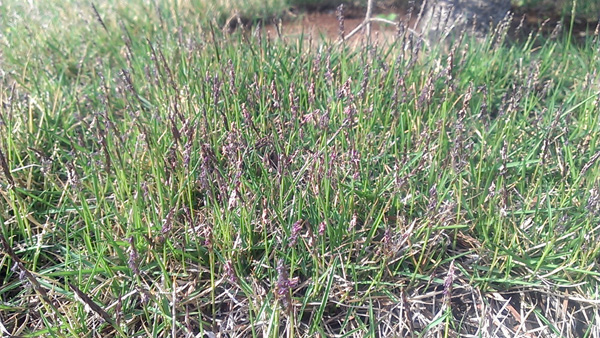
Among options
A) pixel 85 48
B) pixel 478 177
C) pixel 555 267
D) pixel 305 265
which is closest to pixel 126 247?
pixel 305 265

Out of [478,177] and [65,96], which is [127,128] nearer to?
[65,96]

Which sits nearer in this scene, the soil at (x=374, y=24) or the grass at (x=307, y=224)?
the grass at (x=307, y=224)

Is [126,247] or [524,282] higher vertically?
[126,247]

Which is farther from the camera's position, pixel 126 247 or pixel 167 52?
pixel 167 52

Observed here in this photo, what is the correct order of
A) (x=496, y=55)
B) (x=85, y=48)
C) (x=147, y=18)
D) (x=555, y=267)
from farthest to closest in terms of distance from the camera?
(x=147, y=18) < (x=85, y=48) < (x=496, y=55) < (x=555, y=267)

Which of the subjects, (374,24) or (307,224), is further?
(374,24)

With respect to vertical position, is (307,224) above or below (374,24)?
above

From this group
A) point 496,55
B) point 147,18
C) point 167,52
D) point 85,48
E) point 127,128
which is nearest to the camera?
point 127,128

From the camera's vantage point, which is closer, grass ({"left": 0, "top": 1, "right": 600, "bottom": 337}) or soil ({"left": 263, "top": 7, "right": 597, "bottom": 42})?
grass ({"left": 0, "top": 1, "right": 600, "bottom": 337})
